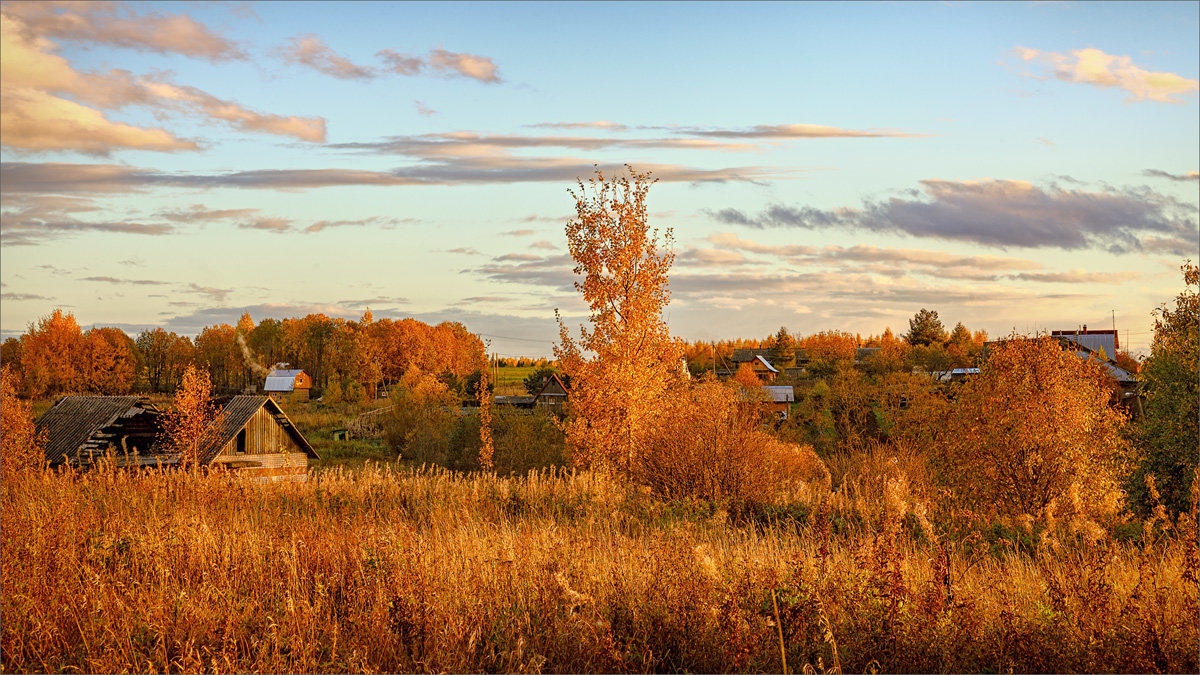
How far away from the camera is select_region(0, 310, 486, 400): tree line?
7450 cm

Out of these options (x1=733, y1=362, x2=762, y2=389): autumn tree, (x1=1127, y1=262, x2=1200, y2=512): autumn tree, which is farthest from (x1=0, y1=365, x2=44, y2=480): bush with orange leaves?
(x1=733, y1=362, x2=762, y2=389): autumn tree

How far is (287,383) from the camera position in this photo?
10869 cm

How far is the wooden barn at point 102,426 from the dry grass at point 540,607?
31607mm

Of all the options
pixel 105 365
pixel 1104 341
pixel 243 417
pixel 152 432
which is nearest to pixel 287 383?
pixel 105 365

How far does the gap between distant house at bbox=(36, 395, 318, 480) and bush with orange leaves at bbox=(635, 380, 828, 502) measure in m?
21.4

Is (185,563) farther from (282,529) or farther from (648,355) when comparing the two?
(648,355)

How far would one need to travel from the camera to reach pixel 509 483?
1641 cm

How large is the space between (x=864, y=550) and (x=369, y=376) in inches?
3733

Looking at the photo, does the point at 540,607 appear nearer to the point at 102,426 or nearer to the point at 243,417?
the point at 102,426

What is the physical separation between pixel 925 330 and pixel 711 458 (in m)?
84.1

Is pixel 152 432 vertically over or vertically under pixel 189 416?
under

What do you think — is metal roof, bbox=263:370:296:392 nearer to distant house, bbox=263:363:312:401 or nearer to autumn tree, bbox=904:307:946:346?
distant house, bbox=263:363:312:401

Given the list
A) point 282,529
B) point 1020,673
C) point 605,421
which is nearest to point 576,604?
point 1020,673

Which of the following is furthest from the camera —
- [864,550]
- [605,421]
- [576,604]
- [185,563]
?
[605,421]
